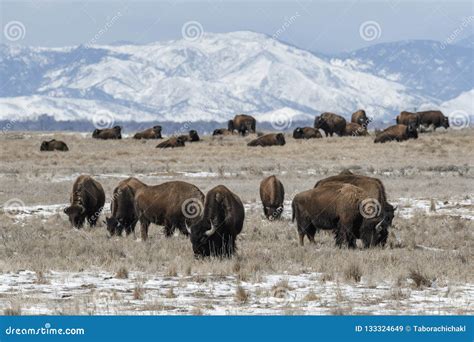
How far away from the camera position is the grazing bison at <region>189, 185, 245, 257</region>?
16.0 meters

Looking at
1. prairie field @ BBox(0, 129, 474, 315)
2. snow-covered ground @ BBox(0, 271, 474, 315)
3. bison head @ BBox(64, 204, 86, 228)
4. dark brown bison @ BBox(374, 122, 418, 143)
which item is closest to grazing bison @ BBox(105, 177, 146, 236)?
prairie field @ BBox(0, 129, 474, 315)

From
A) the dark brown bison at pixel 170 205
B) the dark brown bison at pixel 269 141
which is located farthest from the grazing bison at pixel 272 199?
the dark brown bison at pixel 269 141

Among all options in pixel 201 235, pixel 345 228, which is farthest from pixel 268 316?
pixel 345 228

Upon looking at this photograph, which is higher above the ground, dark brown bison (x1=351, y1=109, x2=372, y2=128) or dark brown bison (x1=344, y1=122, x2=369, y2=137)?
dark brown bison (x1=351, y1=109, x2=372, y2=128)

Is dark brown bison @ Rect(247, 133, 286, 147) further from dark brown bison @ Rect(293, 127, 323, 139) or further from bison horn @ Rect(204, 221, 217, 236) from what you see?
bison horn @ Rect(204, 221, 217, 236)

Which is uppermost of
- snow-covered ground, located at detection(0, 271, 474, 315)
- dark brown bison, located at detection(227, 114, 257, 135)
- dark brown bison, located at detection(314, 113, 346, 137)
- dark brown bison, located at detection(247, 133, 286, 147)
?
dark brown bison, located at detection(227, 114, 257, 135)

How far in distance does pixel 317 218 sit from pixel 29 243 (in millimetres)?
5904

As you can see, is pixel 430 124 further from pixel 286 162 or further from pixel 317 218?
pixel 317 218

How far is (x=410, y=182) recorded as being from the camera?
3541 cm

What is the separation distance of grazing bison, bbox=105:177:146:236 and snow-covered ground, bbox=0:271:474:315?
19.0 feet

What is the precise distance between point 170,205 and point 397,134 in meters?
39.2

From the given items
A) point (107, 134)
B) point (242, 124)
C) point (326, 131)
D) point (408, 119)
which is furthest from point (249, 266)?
point (107, 134)

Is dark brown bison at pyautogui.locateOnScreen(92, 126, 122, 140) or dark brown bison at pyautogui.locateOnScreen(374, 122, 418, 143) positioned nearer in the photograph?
dark brown bison at pyautogui.locateOnScreen(374, 122, 418, 143)

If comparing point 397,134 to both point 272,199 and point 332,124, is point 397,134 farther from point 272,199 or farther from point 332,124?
point 272,199
